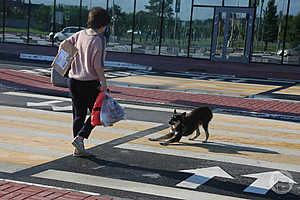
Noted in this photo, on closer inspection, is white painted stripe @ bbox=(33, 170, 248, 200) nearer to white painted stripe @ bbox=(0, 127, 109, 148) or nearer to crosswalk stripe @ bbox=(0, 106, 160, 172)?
crosswalk stripe @ bbox=(0, 106, 160, 172)

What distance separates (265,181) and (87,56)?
2.66m

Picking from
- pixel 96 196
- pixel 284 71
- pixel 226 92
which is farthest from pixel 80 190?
pixel 284 71

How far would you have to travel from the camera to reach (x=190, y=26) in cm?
2950

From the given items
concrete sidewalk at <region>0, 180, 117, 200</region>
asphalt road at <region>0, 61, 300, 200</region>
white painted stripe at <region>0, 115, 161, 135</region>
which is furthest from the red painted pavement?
concrete sidewalk at <region>0, 180, 117, 200</region>

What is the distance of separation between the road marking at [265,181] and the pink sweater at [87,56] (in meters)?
2.34

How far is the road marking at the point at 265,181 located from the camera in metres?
5.72

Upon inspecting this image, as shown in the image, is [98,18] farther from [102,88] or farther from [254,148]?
[254,148]

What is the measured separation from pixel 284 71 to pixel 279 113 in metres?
15.2

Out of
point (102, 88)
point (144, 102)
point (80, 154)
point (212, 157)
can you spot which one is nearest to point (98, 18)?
point (102, 88)

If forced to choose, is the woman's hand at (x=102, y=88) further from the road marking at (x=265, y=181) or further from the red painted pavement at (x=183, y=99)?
the red painted pavement at (x=183, y=99)

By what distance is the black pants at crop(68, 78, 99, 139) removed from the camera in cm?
648

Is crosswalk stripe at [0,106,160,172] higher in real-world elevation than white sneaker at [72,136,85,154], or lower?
lower

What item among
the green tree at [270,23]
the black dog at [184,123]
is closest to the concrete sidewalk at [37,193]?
the black dog at [184,123]

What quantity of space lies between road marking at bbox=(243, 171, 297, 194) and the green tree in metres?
22.3
